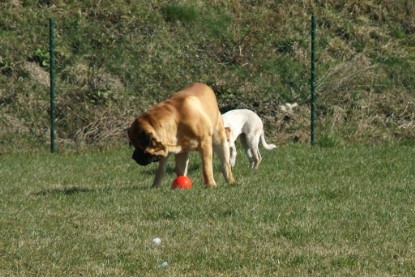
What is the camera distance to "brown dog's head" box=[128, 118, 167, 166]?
11648mm

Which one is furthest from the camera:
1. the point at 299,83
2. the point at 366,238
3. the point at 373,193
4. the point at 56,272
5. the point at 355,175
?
the point at 299,83

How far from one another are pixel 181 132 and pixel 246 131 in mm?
3530

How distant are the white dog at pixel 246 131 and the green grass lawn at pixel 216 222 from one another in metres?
0.52

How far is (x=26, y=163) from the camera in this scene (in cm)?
1565

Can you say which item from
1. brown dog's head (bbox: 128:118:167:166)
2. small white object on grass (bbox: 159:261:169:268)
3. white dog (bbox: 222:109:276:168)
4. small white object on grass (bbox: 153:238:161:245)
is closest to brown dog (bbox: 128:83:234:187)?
brown dog's head (bbox: 128:118:167:166)

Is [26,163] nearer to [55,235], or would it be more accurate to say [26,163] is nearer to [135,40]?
[135,40]

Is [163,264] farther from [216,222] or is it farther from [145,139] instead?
[145,139]

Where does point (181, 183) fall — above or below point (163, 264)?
below

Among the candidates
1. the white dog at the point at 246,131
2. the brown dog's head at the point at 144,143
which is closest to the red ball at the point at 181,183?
the brown dog's head at the point at 144,143

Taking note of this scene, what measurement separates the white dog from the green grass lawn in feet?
1.69

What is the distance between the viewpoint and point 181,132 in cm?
1204

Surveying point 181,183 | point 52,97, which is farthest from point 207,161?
point 52,97

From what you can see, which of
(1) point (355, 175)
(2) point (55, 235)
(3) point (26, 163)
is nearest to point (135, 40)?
(3) point (26, 163)

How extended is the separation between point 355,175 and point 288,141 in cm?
508
